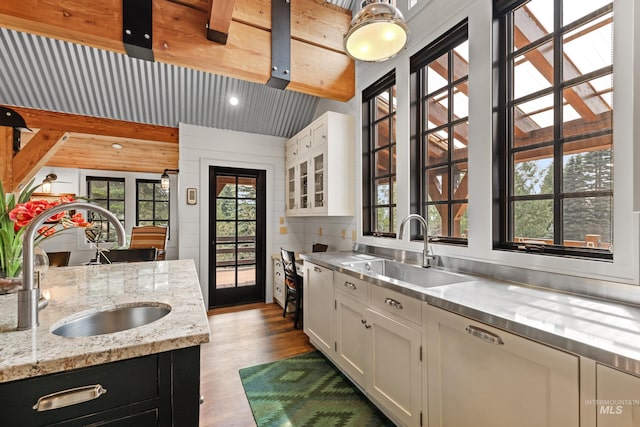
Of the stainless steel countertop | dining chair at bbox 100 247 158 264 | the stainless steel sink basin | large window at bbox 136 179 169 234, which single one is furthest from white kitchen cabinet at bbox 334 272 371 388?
large window at bbox 136 179 169 234

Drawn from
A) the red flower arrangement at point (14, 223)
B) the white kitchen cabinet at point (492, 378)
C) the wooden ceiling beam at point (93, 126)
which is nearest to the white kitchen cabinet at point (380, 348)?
the white kitchen cabinet at point (492, 378)

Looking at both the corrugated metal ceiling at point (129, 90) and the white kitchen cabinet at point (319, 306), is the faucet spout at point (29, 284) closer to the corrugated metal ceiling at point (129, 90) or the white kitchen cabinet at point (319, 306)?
the white kitchen cabinet at point (319, 306)

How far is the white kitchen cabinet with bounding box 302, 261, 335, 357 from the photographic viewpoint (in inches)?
90.7

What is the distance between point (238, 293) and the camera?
414 cm

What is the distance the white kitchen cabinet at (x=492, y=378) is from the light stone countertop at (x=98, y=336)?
102 centimetres

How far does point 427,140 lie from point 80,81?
3702mm

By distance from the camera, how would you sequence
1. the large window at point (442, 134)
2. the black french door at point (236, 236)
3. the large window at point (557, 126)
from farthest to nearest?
1. the black french door at point (236, 236)
2. the large window at point (442, 134)
3. the large window at point (557, 126)

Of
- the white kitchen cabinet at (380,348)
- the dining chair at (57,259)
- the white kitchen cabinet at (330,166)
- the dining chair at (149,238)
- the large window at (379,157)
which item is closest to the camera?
the white kitchen cabinet at (380,348)

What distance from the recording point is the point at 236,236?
4148 millimetres

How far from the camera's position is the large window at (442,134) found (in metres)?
2.06

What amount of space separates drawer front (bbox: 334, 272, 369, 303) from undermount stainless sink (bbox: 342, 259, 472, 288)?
77 millimetres

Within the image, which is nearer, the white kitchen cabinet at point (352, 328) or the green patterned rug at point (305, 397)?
the green patterned rug at point (305, 397)

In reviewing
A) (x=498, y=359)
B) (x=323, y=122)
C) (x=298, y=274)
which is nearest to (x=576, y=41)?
(x=498, y=359)

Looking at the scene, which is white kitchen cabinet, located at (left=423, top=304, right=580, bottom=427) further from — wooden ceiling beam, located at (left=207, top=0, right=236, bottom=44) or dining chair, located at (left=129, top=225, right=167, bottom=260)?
dining chair, located at (left=129, top=225, right=167, bottom=260)
